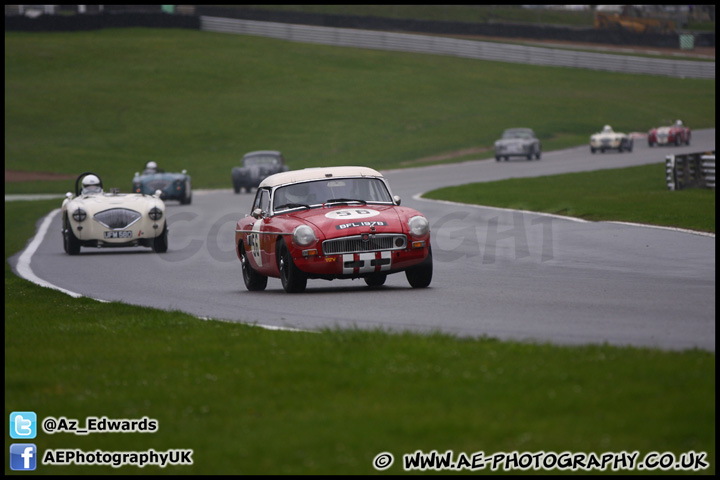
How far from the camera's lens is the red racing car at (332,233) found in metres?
12.9

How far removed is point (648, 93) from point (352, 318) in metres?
66.4

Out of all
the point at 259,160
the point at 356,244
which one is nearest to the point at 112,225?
the point at 356,244

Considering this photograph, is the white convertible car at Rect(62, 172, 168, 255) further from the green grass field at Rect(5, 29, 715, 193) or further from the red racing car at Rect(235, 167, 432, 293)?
the green grass field at Rect(5, 29, 715, 193)

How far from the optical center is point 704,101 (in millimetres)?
72062

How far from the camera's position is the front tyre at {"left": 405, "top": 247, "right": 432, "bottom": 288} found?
523 inches

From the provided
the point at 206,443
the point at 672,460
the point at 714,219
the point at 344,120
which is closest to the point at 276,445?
the point at 206,443

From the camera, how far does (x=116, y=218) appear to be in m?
21.2

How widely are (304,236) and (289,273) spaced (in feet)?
1.90

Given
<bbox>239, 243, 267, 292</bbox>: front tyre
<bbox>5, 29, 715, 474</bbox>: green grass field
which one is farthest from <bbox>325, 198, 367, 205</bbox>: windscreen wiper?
<bbox>5, 29, 715, 474</bbox>: green grass field

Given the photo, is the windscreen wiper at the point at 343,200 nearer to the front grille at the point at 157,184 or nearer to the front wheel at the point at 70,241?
the front wheel at the point at 70,241

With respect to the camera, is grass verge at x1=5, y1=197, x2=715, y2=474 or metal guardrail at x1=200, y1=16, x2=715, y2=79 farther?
metal guardrail at x1=200, y1=16, x2=715, y2=79

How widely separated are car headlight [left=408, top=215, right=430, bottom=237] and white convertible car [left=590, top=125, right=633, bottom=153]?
40.6m

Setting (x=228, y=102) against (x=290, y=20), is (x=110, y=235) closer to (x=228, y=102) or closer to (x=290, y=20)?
(x=228, y=102)

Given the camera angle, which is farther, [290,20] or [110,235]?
[290,20]
